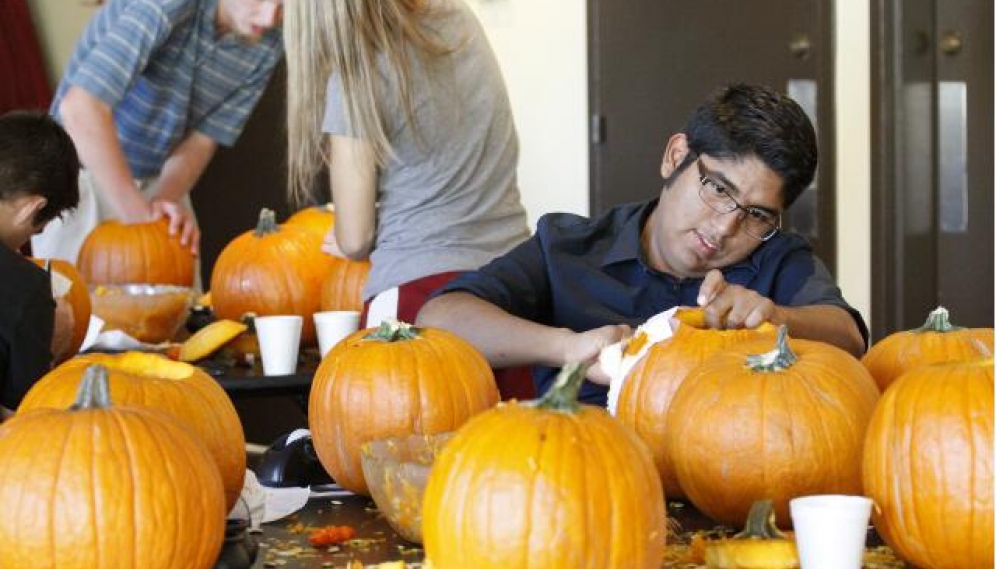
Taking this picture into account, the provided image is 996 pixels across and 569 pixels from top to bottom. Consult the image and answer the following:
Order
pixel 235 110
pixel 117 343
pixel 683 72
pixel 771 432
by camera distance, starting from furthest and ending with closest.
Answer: pixel 683 72, pixel 235 110, pixel 117 343, pixel 771 432

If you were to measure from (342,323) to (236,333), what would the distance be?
0.26 metres

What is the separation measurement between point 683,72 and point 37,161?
279 cm

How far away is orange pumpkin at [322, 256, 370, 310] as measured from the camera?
2957mm

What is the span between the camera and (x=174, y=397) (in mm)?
1515

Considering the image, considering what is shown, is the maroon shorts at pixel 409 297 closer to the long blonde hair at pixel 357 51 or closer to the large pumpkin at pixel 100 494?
the long blonde hair at pixel 357 51

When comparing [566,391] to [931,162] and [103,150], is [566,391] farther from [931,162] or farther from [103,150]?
[931,162]

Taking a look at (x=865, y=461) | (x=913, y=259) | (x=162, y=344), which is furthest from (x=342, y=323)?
(x=913, y=259)

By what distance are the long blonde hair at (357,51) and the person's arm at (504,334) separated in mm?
453

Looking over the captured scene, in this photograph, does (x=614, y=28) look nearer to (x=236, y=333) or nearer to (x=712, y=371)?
(x=236, y=333)

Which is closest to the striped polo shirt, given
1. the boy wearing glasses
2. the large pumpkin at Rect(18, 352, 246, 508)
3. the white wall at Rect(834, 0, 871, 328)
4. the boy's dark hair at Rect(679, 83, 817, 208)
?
the boy wearing glasses

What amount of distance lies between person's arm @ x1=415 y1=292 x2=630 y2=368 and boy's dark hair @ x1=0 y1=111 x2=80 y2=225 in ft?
2.75

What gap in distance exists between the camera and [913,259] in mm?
4574

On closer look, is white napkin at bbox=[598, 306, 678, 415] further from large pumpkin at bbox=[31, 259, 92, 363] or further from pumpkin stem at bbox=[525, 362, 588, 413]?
large pumpkin at bbox=[31, 259, 92, 363]

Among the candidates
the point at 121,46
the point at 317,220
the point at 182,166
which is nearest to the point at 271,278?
the point at 317,220
